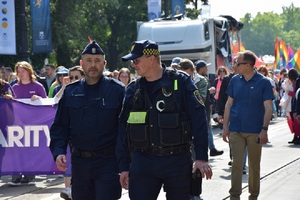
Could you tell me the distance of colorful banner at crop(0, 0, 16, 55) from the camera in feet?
60.4

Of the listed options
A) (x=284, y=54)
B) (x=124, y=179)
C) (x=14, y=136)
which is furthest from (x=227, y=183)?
(x=284, y=54)

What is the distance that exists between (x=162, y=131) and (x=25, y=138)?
19.2ft

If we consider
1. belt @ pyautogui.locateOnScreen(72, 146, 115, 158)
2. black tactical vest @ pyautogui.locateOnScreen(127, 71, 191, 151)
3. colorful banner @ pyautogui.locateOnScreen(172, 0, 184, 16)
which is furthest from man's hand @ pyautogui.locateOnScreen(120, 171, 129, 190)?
colorful banner @ pyautogui.locateOnScreen(172, 0, 184, 16)

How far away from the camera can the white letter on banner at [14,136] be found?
38.0 feet

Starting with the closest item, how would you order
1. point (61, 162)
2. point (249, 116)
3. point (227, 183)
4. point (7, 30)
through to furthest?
point (61, 162)
point (249, 116)
point (227, 183)
point (7, 30)

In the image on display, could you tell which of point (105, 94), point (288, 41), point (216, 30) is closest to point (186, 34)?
point (216, 30)

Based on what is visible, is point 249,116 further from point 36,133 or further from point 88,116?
point 36,133

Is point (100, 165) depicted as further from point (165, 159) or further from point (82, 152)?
point (165, 159)

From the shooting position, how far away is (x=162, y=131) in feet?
19.9

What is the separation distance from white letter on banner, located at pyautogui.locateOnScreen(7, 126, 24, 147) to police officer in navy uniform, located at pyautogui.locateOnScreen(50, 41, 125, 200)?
4.79 m

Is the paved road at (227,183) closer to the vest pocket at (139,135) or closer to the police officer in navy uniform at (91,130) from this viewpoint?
the police officer in navy uniform at (91,130)

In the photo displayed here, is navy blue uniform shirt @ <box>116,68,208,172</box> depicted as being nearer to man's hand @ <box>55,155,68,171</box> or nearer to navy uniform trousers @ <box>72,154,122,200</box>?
navy uniform trousers @ <box>72,154,122,200</box>

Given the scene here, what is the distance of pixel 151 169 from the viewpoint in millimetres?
6047

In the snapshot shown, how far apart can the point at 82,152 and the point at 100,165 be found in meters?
0.20
